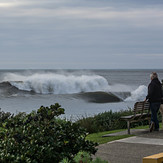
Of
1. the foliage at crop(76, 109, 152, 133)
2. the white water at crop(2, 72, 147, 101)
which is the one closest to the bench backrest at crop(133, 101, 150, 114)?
the foliage at crop(76, 109, 152, 133)

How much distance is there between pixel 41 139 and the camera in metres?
6.03

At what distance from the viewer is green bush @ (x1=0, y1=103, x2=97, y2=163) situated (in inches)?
226

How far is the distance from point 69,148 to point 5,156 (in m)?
1.21

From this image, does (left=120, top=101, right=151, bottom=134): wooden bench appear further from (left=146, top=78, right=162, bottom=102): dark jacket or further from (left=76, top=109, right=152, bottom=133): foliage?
(left=76, top=109, right=152, bottom=133): foliage

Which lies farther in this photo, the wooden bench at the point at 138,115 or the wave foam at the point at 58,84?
the wave foam at the point at 58,84

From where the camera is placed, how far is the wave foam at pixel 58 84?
4134cm

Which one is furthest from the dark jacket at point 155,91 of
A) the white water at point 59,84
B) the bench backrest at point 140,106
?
the white water at point 59,84

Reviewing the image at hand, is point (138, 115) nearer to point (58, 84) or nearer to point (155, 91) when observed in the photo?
point (155, 91)

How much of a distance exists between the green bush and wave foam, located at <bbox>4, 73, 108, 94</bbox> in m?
34.2

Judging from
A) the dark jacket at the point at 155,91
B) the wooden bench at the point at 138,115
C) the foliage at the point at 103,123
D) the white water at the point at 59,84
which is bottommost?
the foliage at the point at 103,123

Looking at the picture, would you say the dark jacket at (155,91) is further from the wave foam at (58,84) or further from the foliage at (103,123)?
the wave foam at (58,84)

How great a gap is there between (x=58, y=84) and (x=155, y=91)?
3086 cm

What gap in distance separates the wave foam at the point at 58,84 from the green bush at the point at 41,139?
112 ft

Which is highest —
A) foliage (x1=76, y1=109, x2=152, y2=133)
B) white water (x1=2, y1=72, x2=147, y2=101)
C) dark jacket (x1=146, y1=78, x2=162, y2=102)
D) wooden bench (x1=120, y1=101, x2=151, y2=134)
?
white water (x1=2, y1=72, x2=147, y2=101)
